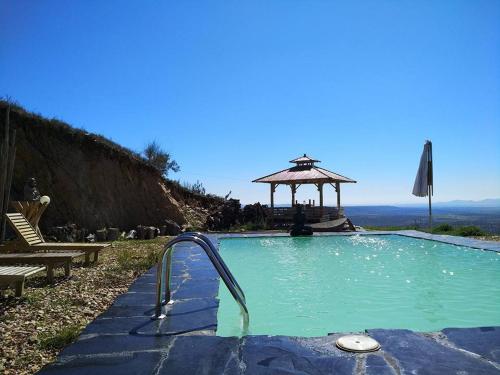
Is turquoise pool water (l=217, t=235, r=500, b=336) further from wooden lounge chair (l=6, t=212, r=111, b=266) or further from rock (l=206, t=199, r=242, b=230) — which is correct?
rock (l=206, t=199, r=242, b=230)

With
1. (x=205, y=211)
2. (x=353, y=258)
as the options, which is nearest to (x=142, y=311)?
(x=353, y=258)

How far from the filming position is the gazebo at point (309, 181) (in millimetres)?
18016

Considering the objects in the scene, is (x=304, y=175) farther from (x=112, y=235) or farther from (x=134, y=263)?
(x=134, y=263)

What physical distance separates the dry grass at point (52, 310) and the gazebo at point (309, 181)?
11.8 metres

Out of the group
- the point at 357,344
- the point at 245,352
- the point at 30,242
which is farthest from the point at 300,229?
the point at 245,352

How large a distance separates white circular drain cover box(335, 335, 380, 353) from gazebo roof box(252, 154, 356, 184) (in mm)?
14816

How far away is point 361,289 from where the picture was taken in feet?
19.7

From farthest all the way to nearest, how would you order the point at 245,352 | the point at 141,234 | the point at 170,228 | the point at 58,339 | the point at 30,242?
the point at 170,228
the point at 141,234
the point at 30,242
the point at 58,339
the point at 245,352

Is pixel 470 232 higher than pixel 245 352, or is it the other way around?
pixel 470 232

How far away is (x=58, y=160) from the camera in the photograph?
1330 cm

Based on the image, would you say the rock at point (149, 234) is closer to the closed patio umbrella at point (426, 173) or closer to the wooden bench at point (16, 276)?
the wooden bench at point (16, 276)

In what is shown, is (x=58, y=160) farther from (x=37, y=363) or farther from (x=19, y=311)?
(x=37, y=363)

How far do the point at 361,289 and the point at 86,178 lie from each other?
11.2m

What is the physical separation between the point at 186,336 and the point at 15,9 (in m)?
10.8
